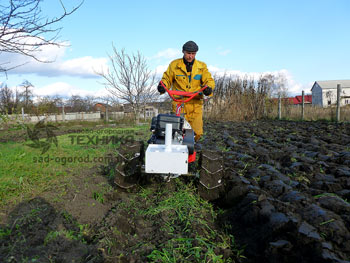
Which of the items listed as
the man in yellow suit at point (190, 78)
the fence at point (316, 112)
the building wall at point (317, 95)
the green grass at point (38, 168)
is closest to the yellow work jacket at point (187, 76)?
the man in yellow suit at point (190, 78)

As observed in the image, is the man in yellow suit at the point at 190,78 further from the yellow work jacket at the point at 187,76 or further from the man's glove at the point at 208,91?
the man's glove at the point at 208,91

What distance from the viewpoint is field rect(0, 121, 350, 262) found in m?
2.32

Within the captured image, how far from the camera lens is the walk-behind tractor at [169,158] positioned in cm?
313

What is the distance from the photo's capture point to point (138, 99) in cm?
1917

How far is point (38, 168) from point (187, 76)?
2.81m

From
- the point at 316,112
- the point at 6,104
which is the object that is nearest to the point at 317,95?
the point at 316,112

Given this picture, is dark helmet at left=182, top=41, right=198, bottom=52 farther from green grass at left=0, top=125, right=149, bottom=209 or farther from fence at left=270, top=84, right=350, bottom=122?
fence at left=270, top=84, right=350, bottom=122

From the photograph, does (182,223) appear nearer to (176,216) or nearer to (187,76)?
(176,216)

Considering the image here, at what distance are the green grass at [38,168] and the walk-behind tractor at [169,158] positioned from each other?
3.30 ft

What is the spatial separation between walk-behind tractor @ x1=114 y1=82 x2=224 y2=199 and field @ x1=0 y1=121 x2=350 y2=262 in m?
0.17

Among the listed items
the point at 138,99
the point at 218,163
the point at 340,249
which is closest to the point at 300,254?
the point at 340,249

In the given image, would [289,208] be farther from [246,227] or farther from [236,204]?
[236,204]

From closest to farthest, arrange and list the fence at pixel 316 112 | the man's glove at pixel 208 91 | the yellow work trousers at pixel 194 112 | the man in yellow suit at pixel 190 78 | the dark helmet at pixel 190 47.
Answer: the man's glove at pixel 208 91, the dark helmet at pixel 190 47, the man in yellow suit at pixel 190 78, the yellow work trousers at pixel 194 112, the fence at pixel 316 112

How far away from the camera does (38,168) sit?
15.7ft
